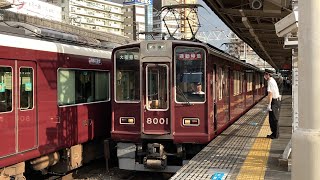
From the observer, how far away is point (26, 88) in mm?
7379

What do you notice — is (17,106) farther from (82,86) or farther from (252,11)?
(252,11)

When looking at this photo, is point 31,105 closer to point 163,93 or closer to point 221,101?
point 163,93

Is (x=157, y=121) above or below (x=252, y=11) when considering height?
below

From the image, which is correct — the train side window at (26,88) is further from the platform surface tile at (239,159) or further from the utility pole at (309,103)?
the utility pole at (309,103)

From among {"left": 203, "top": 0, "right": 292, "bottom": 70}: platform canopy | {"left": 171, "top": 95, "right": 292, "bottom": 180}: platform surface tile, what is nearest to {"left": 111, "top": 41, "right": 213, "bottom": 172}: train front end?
{"left": 171, "top": 95, "right": 292, "bottom": 180}: platform surface tile

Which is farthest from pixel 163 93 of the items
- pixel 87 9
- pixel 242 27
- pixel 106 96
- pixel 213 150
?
pixel 87 9

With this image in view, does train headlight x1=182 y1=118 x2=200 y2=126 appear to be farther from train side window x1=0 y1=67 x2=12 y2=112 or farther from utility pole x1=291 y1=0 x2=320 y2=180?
utility pole x1=291 y1=0 x2=320 y2=180

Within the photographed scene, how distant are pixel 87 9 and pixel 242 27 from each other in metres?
80.0

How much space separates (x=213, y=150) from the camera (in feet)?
→ 28.3

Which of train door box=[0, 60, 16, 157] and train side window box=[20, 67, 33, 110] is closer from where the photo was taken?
train door box=[0, 60, 16, 157]

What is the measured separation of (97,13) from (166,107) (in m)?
91.5

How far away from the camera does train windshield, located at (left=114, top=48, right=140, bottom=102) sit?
9070 millimetres

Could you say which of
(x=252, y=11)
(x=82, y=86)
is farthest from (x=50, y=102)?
(x=252, y=11)

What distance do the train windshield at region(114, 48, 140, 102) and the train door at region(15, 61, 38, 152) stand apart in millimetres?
2117
